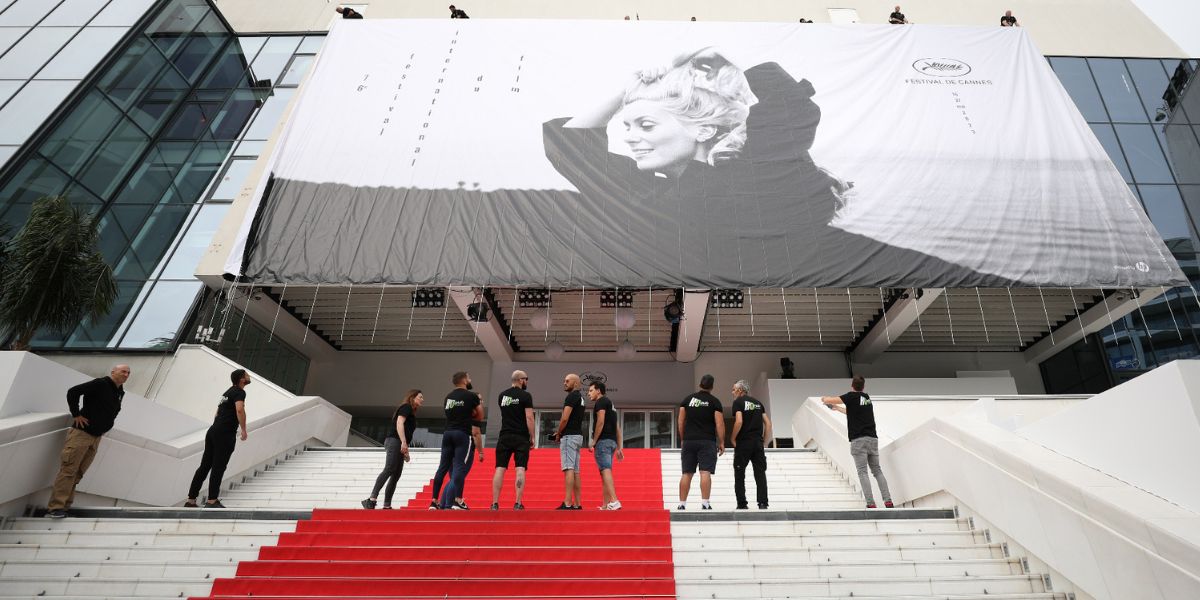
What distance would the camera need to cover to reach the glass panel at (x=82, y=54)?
1273cm

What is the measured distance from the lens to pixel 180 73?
1517 cm

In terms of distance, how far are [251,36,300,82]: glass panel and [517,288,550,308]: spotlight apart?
890 cm

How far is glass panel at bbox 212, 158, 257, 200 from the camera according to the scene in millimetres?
13758

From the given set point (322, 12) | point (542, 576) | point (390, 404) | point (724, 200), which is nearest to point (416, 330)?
point (390, 404)

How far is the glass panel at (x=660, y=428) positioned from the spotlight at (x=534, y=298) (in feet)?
16.1

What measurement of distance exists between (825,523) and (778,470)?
3648 millimetres

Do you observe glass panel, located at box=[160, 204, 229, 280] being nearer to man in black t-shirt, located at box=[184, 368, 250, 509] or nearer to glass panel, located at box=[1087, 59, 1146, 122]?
man in black t-shirt, located at box=[184, 368, 250, 509]

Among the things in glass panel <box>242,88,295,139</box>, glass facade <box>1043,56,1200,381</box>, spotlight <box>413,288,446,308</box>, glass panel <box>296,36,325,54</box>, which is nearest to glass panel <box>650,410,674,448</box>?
spotlight <box>413,288,446,308</box>

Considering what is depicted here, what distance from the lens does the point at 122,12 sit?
1418 cm

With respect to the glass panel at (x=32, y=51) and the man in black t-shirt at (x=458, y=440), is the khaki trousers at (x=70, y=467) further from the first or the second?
the glass panel at (x=32, y=51)

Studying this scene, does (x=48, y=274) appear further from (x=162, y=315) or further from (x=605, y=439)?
(x=605, y=439)

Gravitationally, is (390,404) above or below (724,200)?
below

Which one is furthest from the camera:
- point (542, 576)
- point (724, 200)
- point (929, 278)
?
point (724, 200)

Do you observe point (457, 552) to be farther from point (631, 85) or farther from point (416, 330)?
point (416, 330)
